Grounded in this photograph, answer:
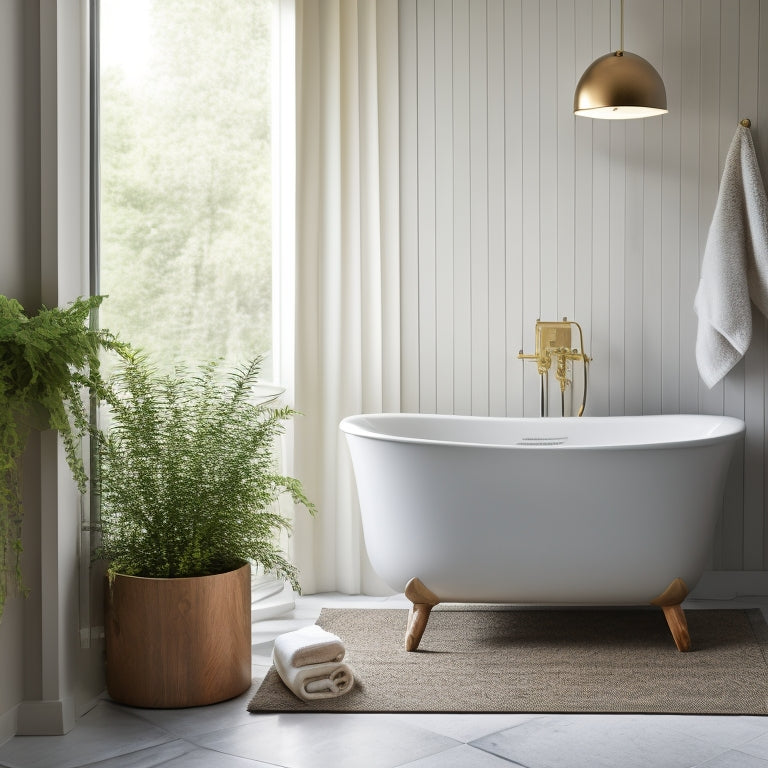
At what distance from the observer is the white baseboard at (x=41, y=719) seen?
2.39 m

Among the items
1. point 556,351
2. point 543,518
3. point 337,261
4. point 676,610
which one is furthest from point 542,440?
point 337,261

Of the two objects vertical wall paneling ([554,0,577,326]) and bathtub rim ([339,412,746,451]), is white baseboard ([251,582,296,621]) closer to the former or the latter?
bathtub rim ([339,412,746,451])

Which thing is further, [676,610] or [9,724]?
[676,610]

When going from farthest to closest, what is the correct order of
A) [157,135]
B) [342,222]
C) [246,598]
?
[342,222] → [157,135] → [246,598]

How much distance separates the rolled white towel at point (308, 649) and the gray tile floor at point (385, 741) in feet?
0.51

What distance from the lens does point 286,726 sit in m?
2.45

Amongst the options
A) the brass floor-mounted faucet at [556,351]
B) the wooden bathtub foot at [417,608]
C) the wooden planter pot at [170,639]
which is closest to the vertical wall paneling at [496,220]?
the brass floor-mounted faucet at [556,351]

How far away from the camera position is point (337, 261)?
3.68 meters

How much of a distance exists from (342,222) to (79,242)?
1.37 m

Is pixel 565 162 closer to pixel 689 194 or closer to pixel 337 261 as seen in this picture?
pixel 689 194

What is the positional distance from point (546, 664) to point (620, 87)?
6.30ft

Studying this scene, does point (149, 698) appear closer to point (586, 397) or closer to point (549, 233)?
point (586, 397)

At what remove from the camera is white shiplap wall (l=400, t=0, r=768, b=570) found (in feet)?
12.1

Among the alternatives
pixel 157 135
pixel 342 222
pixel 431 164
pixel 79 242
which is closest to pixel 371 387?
pixel 342 222
